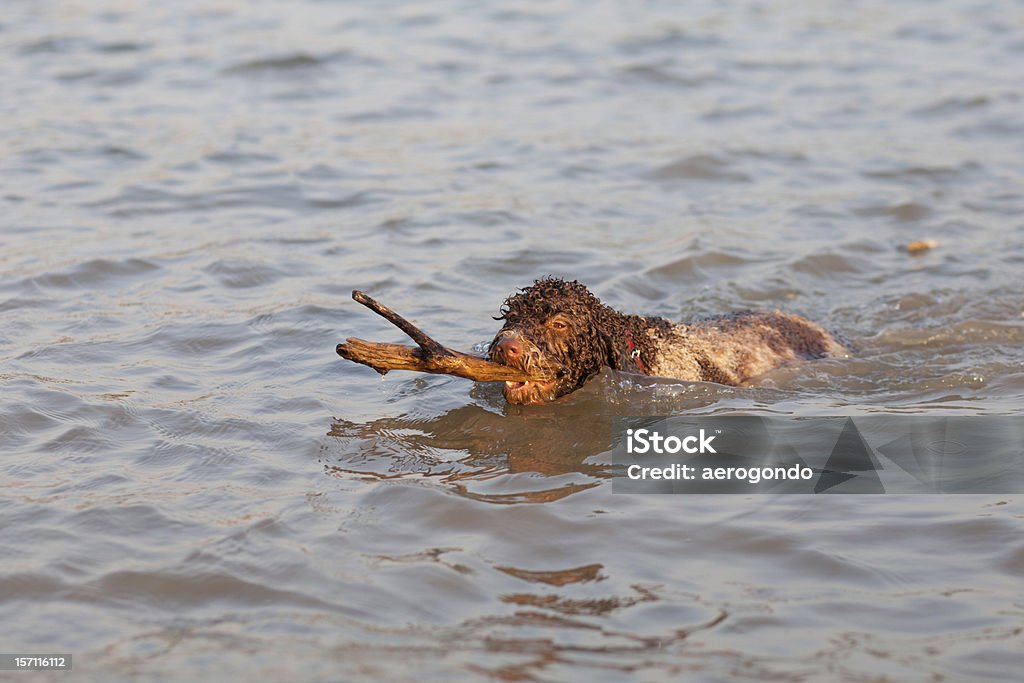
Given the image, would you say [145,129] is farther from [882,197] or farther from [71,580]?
[71,580]

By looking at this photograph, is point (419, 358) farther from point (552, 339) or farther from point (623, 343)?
point (623, 343)

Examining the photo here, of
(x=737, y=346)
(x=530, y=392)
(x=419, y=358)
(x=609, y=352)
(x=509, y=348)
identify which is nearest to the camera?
(x=419, y=358)

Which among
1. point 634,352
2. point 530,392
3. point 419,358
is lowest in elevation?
point 530,392

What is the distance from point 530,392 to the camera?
27.1ft

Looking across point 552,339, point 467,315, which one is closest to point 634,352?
point 552,339

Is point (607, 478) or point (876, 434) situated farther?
point (876, 434)

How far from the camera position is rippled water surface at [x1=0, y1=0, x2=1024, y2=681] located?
5.60 meters

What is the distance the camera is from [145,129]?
1541 cm

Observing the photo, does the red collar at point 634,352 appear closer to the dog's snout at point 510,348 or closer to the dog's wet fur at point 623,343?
the dog's wet fur at point 623,343

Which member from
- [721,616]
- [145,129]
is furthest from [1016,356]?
[145,129]

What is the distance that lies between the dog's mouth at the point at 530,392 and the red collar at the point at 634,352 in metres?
0.63

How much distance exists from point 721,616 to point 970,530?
177 cm

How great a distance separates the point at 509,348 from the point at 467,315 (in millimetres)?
2523

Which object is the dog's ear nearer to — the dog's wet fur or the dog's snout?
the dog's wet fur
